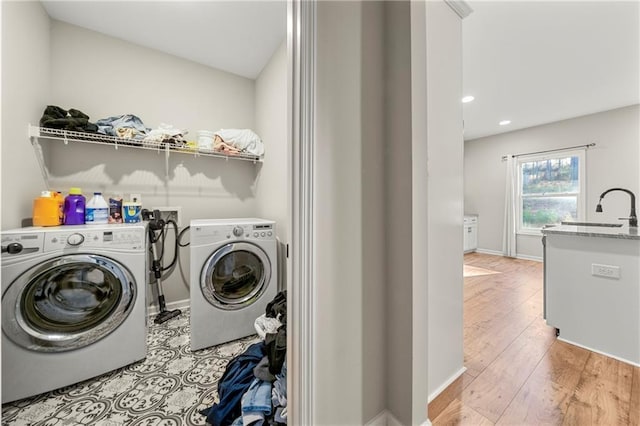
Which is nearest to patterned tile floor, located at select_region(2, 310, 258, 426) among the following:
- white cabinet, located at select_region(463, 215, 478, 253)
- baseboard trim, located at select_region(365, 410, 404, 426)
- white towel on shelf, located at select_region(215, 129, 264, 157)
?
baseboard trim, located at select_region(365, 410, 404, 426)

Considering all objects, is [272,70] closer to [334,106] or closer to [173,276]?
[334,106]

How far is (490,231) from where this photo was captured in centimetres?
491

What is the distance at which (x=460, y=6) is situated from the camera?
1.35 metres

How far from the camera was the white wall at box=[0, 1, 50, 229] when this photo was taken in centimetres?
138

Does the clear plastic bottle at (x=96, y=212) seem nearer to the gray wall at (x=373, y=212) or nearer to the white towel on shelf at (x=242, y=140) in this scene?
the white towel on shelf at (x=242, y=140)

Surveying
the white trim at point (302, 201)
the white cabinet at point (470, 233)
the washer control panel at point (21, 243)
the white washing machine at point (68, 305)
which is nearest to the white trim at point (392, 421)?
the white trim at point (302, 201)

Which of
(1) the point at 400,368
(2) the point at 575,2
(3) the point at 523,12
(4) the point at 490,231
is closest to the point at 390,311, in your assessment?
(1) the point at 400,368

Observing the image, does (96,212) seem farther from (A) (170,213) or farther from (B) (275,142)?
(B) (275,142)

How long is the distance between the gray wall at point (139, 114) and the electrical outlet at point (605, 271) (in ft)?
7.02

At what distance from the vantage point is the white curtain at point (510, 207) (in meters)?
4.52

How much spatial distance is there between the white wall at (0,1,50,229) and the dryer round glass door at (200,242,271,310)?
3.81 feet

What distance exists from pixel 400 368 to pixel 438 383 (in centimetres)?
49

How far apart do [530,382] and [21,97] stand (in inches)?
138

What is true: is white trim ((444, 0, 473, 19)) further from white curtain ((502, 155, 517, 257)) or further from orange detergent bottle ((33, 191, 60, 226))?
white curtain ((502, 155, 517, 257))
